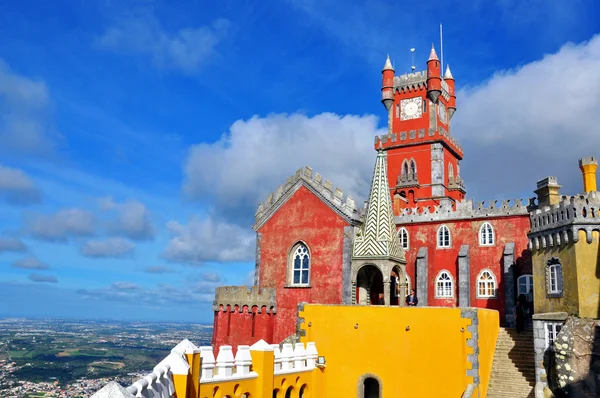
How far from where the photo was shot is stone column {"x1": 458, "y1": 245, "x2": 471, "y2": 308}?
30062mm

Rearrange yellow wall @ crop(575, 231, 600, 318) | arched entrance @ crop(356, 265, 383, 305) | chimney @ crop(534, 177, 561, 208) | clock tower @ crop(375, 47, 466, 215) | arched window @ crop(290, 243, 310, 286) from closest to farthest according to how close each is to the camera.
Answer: yellow wall @ crop(575, 231, 600, 318) < chimney @ crop(534, 177, 561, 208) < arched entrance @ crop(356, 265, 383, 305) < arched window @ crop(290, 243, 310, 286) < clock tower @ crop(375, 47, 466, 215)

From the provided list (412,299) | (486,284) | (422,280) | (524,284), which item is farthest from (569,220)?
(422,280)

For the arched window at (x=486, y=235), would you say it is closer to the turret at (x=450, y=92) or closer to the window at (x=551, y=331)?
the window at (x=551, y=331)

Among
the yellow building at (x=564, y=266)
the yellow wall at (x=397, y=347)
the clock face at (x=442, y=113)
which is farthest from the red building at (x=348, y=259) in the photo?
the clock face at (x=442, y=113)

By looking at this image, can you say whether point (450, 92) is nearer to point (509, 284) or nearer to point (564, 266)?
point (509, 284)

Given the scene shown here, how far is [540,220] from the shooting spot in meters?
23.1

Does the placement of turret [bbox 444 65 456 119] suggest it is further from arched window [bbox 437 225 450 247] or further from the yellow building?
the yellow building

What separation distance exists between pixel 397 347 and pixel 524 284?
460 inches

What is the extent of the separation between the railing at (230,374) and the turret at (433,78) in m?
27.6

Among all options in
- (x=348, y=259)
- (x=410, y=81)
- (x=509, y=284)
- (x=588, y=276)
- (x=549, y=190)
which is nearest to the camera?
(x=588, y=276)

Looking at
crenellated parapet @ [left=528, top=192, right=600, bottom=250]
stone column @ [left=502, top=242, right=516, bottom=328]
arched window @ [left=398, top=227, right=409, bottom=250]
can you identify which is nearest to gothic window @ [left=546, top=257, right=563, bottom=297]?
crenellated parapet @ [left=528, top=192, right=600, bottom=250]

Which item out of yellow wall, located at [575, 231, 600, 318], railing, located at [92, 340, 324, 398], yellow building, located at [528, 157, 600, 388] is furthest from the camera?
yellow building, located at [528, 157, 600, 388]

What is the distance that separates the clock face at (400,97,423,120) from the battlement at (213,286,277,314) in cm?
2131

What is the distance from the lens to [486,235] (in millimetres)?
30391
